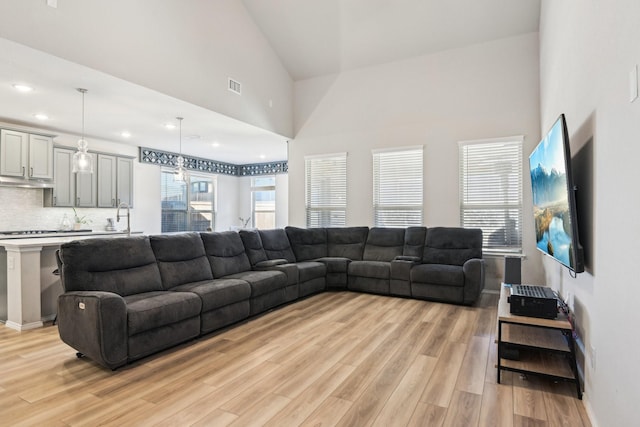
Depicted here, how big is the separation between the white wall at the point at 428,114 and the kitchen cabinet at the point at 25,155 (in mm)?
4222

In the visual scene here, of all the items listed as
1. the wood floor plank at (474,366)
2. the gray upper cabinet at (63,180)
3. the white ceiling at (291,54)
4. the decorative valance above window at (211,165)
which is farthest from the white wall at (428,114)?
the gray upper cabinet at (63,180)

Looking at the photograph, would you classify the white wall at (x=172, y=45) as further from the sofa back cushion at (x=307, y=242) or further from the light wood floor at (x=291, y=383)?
the light wood floor at (x=291, y=383)

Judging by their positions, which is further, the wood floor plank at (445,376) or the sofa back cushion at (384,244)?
the sofa back cushion at (384,244)

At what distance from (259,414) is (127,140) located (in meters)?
6.75

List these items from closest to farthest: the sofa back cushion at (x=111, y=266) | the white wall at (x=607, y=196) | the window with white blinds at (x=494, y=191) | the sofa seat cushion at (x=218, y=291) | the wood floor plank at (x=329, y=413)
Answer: the white wall at (x=607, y=196) → the wood floor plank at (x=329, y=413) → the sofa back cushion at (x=111, y=266) → the sofa seat cushion at (x=218, y=291) → the window with white blinds at (x=494, y=191)

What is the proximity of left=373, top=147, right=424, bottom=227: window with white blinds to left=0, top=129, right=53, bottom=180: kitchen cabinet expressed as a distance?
221 inches

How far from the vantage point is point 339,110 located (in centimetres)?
670

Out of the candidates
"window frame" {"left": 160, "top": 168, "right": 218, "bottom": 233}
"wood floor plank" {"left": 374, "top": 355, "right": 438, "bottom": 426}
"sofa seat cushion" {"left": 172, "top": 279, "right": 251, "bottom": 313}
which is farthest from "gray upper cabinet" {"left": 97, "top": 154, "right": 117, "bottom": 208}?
"wood floor plank" {"left": 374, "top": 355, "right": 438, "bottom": 426}

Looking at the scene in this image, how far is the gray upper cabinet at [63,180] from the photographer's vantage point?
20.7ft

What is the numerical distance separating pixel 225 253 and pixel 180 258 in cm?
66

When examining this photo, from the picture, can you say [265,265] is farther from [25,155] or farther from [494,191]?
[25,155]

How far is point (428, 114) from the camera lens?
5.89 meters

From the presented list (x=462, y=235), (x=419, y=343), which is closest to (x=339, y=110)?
(x=462, y=235)

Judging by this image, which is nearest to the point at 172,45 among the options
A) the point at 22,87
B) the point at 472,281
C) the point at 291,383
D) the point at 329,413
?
the point at 22,87
